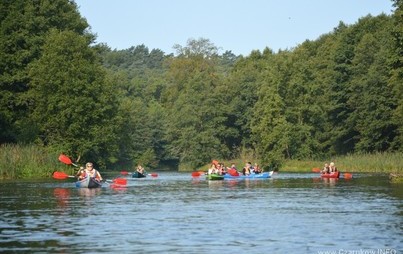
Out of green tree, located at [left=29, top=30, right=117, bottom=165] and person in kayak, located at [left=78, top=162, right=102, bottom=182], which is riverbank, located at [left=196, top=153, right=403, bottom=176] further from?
person in kayak, located at [left=78, top=162, right=102, bottom=182]

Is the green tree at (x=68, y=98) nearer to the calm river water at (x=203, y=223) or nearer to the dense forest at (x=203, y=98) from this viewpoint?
the dense forest at (x=203, y=98)

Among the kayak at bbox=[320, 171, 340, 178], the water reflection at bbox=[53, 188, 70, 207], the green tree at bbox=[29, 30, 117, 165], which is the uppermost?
the green tree at bbox=[29, 30, 117, 165]

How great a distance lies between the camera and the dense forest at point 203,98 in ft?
235

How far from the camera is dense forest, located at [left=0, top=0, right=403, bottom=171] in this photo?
235 feet

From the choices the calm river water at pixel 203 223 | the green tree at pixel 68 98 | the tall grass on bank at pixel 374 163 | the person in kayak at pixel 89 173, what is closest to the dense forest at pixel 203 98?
the green tree at pixel 68 98

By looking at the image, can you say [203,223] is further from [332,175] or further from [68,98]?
[68,98]

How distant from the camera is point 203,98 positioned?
12081 cm

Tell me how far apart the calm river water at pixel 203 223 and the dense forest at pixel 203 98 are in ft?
75.0

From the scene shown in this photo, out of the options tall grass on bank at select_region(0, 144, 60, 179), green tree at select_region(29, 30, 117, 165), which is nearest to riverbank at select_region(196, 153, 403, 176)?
green tree at select_region(29, 30, 117, 165)

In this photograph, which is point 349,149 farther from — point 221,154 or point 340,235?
point 340,235

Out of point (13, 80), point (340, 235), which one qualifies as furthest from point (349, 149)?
point (340, 235)

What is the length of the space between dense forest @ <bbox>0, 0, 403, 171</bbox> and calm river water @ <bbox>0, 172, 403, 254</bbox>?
22848 millimetres

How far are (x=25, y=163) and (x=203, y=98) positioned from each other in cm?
6416

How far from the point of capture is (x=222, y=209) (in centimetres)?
3138
